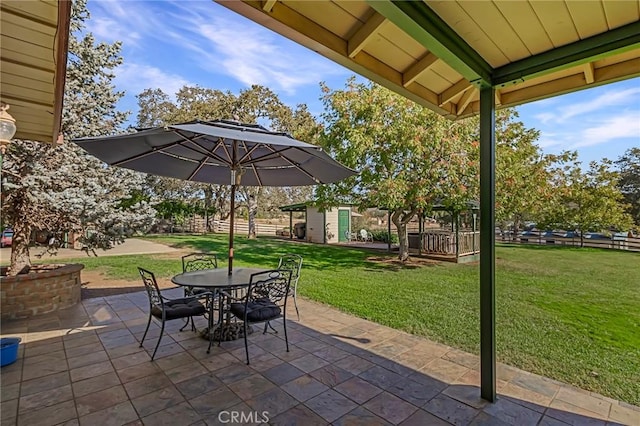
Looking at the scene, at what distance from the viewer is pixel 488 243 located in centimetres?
251

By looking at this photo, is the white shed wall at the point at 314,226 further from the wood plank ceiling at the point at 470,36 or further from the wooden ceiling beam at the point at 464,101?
the wood plank ceiling at the point at 470,36

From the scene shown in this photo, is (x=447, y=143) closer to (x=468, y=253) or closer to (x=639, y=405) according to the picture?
(x=468, y=253)

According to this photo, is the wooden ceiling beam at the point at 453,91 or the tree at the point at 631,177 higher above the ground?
the tree at the point at 631,177

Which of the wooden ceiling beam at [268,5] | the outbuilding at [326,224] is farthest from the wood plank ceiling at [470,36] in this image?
the outbuilding at [326,224]

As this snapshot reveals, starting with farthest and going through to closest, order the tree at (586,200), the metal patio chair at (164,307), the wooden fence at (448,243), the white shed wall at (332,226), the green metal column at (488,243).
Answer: the white shed wall at (332,226)
the tree at (586,200)
the wooden fence at (448,243)
the metal patio chair at (164,307)
the green metal column at (488,243)

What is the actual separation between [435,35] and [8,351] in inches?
178

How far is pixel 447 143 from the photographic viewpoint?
8.49 m

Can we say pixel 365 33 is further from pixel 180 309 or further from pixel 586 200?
pixel 586 200

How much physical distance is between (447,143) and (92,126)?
812 cm

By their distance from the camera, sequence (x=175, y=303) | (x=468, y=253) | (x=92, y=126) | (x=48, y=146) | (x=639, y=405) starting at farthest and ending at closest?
(x=468, y=253) < (x=92, y=126) < (x=48, y=146) < (x=175, y=303) < (x=639, y=405)

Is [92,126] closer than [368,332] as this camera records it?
No

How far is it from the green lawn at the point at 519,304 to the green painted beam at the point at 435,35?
114 inches

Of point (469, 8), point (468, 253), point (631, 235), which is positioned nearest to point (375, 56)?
point (469, 8)

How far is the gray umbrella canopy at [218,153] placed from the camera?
286 cm
